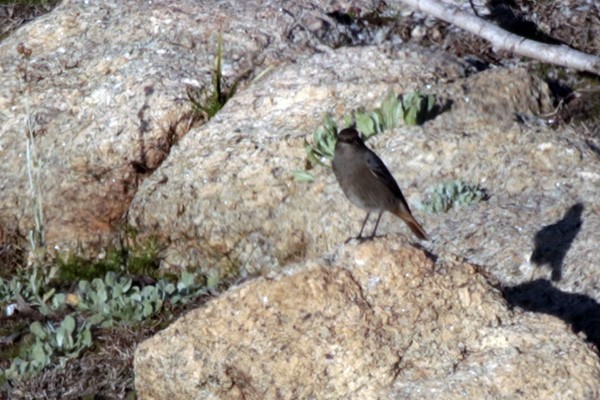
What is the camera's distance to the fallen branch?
8133mm

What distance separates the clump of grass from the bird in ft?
2.02

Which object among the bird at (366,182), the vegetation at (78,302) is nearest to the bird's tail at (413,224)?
the bird at (366,182)

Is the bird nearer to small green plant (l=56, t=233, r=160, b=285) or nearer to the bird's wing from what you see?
the bird's wing

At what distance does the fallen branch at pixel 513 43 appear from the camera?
8133 mm

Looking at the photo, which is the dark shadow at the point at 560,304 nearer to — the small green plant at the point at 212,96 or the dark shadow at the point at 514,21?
the small green plant at the point at 212,96

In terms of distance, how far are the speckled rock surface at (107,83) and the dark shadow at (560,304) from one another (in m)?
2.76

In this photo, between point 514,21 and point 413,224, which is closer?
point 413,224

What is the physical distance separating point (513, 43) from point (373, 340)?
4345mm

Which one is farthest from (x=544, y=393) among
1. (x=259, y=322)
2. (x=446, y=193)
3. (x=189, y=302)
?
(x=189, y=302)

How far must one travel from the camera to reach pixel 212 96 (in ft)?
25.3

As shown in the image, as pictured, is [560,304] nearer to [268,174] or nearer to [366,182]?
[366,182]

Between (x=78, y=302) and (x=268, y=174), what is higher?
(x=268, y=174)

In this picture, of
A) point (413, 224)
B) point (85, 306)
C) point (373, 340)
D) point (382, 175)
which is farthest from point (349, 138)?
point (373, 340)

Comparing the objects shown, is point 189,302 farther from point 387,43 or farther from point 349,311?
point 387,43
